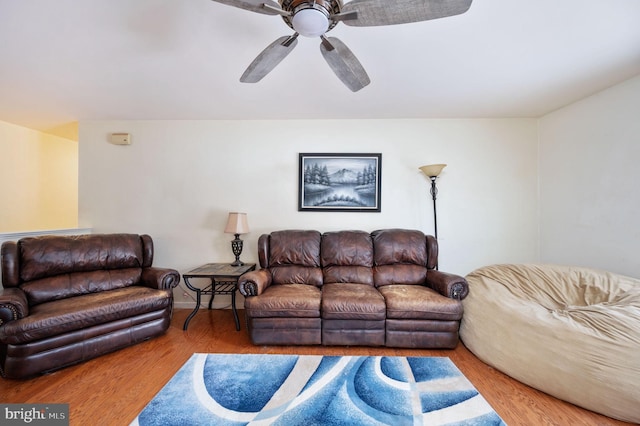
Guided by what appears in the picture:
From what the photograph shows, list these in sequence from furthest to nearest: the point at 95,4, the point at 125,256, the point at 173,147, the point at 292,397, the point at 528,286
Result: the point at 173,147, the point at 125,256, the point at 528,286, the point at 292,397, the point at 95,4

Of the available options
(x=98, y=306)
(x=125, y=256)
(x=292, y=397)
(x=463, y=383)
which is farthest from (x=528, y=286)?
(x=125, y=256)

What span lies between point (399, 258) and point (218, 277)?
204 cm

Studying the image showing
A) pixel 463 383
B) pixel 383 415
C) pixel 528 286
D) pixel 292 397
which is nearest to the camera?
pixel 383 415

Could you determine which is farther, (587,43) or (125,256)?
(125,256)

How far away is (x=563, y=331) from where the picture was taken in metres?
1.82

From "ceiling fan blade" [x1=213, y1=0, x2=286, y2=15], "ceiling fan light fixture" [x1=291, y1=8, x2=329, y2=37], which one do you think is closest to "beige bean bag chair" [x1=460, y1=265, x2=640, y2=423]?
"ceiling fan light fixture" [x1=291, y1=8, x2=329, y2=37]

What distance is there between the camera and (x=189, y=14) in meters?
1.60

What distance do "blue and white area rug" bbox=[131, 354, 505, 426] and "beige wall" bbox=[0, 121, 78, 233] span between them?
3.74 meters

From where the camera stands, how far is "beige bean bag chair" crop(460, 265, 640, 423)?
1601 mm

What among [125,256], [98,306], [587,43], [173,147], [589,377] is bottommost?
[589,377]

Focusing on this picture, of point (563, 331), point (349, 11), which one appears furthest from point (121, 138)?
point (563, 331)

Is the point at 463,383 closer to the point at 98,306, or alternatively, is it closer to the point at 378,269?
the point at 378,269

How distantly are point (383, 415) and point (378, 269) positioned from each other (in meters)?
1.51

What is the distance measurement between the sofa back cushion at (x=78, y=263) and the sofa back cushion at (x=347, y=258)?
2.10 metres
